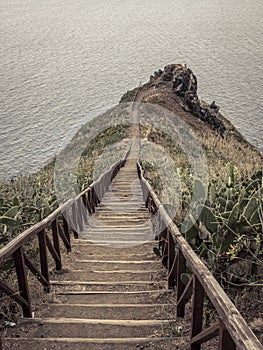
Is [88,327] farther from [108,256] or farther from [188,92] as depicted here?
[188,92]

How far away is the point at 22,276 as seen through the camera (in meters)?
4.21

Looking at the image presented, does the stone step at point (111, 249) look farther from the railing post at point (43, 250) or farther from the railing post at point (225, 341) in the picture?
the railing post at point (225, 341)

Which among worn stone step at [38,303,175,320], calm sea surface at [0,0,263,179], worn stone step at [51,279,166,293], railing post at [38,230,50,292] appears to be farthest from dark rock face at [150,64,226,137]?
worn stone step at [38,303,175,320]

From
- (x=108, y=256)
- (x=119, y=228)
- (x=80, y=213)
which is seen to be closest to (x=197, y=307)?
(x=108, y=256)

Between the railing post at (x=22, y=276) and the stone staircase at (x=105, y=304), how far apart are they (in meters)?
0.13

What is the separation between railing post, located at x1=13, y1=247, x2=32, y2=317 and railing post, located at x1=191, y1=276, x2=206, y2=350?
65.5 inches

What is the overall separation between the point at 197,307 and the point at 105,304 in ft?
5.39

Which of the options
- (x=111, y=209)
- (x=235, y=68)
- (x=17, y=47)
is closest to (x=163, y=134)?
(x=111, y=209)

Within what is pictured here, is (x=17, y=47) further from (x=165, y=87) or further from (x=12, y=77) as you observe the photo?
(x=165, y=87)

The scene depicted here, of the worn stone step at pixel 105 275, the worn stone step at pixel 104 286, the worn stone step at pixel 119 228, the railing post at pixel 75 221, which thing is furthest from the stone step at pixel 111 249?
the worn stone step at pixel 104 286

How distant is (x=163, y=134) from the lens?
3372 cm

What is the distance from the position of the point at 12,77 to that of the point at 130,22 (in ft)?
201

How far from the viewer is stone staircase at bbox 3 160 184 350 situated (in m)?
3.83

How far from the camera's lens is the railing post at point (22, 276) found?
13.6 ft
